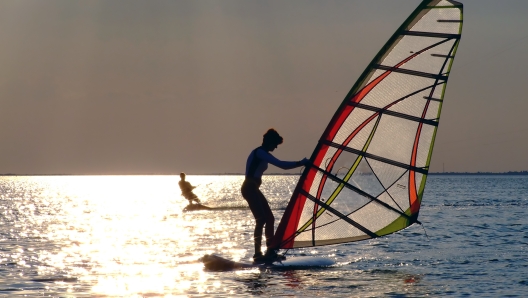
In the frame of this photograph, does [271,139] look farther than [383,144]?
No

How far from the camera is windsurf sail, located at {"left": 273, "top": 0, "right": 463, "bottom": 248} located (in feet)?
33.7

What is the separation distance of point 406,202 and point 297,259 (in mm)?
1853

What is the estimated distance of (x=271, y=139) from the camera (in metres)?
10.6

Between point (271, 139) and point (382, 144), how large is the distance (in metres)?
1.54

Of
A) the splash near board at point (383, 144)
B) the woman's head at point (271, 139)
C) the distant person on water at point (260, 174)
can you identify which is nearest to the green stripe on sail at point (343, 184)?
the splash near board at point (383, 144)

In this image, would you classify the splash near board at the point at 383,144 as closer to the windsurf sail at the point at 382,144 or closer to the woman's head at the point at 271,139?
the windsurf sail at the point at 382,144

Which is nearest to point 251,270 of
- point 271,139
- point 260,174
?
point 260,174

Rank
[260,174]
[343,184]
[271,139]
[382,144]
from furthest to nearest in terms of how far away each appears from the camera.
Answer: [343,184], [382,144], [260,174], [271,139]

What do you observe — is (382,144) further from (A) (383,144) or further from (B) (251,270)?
(B) (251,270)

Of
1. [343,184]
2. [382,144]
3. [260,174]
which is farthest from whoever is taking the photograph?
[343,184]

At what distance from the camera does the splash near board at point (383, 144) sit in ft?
33.7

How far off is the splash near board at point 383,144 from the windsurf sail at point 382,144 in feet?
0.04

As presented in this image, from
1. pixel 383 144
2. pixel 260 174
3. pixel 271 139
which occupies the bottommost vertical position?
pixel 260 174

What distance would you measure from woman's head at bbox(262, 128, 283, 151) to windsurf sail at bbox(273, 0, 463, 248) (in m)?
0.57
